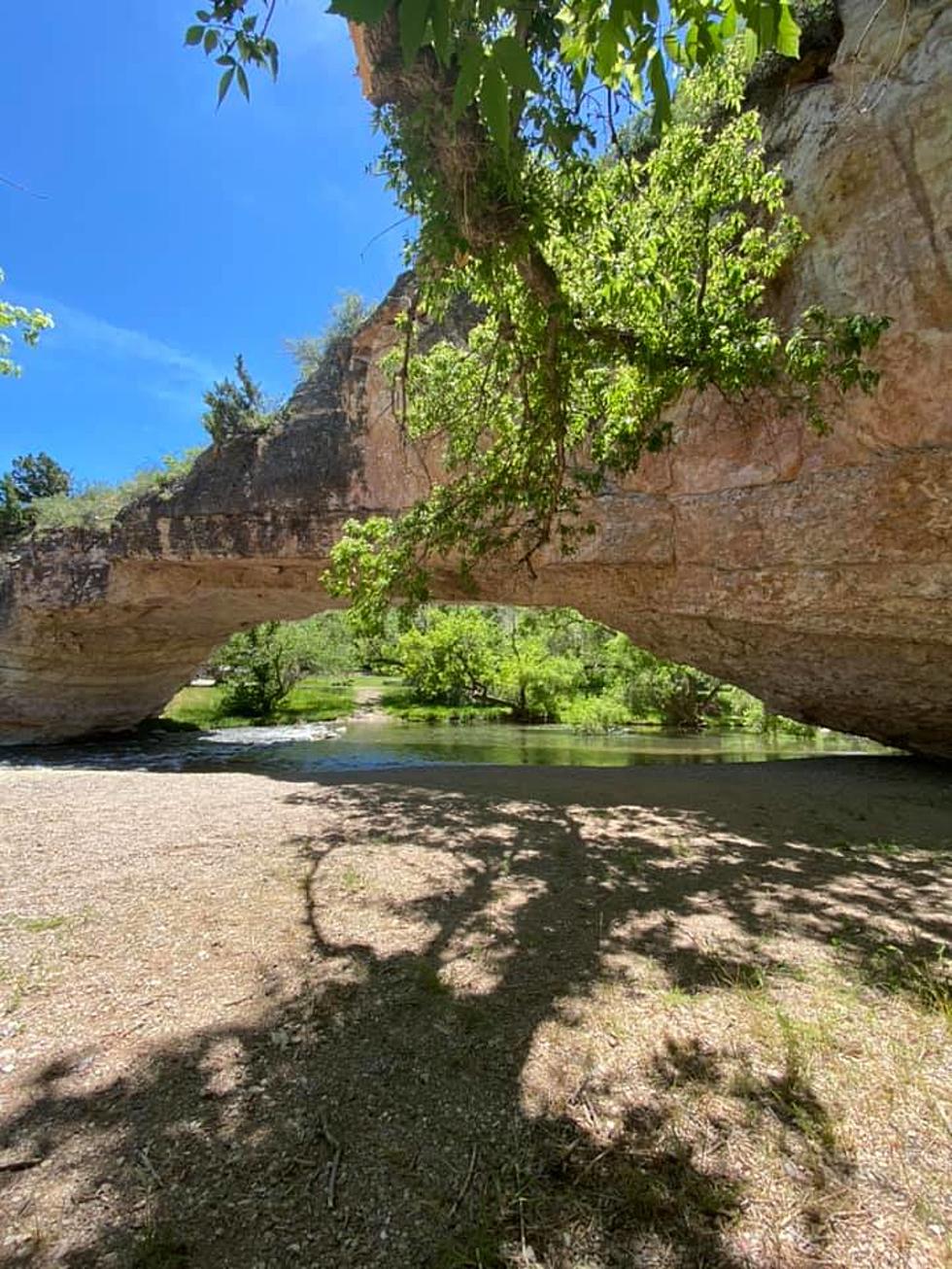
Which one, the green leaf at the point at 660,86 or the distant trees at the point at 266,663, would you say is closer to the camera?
the green leaf at the point at 660,86

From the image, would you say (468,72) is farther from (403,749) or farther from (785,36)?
(403,749)

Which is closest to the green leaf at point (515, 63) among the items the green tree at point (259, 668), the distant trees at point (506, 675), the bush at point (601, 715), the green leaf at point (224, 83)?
the green leaf at point (224, 83)

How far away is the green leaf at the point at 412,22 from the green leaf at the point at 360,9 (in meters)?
0.05

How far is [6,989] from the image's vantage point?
2.43 meters

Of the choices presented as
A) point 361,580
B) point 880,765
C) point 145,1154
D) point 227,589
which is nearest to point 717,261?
point 361,580

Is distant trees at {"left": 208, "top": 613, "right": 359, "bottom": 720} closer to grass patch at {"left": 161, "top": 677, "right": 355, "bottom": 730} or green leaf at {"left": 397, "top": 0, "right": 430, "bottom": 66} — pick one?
grass patch at {"left": 161, "top": 677, "right": 355, "bottom": 730}

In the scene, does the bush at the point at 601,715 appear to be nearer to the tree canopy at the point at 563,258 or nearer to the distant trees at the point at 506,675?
the distant trees at the point at 506,675

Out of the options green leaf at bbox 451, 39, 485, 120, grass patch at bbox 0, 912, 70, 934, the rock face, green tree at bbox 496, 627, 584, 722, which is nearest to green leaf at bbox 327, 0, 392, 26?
green leaf at bbox 451, 39, 485, 120

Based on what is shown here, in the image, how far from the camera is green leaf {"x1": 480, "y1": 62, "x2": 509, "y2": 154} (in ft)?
4.84

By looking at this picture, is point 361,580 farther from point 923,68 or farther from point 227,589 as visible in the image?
point 227,589

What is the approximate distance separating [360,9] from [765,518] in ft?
24.2

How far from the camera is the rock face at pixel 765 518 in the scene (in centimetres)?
597

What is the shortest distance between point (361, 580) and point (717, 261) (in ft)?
13.4

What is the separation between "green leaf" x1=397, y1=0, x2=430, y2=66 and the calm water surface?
32.2 feet
